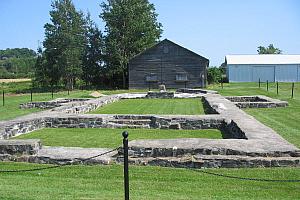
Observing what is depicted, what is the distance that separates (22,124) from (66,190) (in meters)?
6.99

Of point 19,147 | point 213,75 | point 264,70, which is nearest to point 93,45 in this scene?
point 213,75

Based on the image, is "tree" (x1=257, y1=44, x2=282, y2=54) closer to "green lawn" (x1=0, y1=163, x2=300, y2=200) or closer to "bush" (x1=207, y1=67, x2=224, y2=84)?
"bush" (x1=207, y1=67, x2=224, y2=84)

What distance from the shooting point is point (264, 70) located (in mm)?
49219

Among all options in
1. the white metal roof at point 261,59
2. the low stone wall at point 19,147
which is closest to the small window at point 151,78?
the white metal roof at point 261,59

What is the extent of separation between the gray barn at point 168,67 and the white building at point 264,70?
925cm

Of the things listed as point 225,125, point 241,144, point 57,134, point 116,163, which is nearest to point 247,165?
point 241,144

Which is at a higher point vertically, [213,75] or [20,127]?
[213,75]

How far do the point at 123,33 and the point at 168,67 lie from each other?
8129mm

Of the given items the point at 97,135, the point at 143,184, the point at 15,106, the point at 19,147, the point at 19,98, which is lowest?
the point at 143,184

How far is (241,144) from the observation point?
8.14 m

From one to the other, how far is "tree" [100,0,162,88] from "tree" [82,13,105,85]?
1.59 metres

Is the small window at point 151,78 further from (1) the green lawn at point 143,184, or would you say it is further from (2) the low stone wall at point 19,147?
(1) the green lawn at point 143,184

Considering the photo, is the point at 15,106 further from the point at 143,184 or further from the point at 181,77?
the point at 181,77

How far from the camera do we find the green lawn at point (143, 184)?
6.03m
